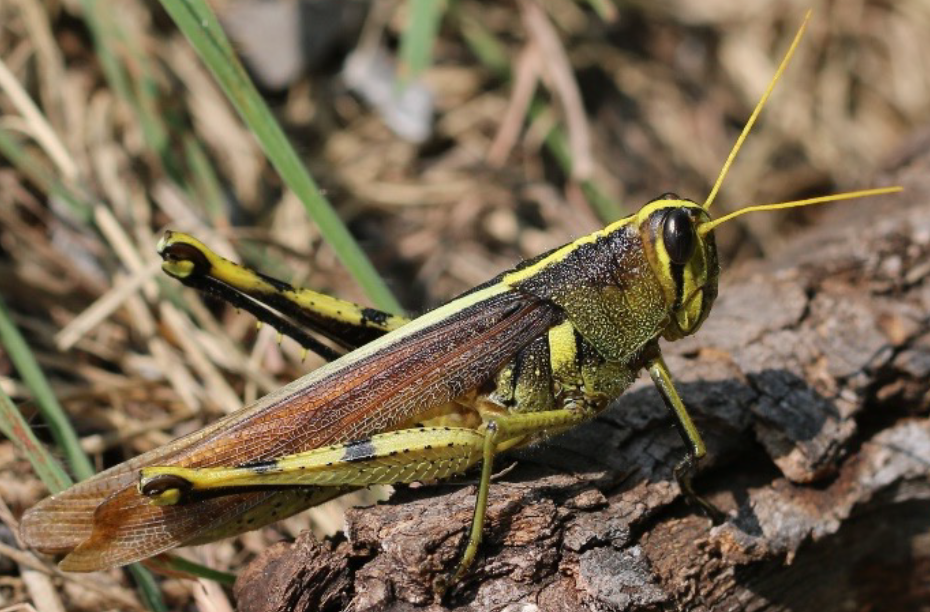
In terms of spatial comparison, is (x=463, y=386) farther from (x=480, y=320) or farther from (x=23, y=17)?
(x=23, y=17)

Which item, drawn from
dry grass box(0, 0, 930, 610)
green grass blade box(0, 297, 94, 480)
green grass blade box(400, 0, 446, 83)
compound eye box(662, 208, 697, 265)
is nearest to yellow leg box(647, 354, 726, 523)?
compound eye box(662, 208, 697, 265)

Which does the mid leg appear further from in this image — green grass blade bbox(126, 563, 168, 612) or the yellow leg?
green grass blade bbox(126, 563, 168, 612)

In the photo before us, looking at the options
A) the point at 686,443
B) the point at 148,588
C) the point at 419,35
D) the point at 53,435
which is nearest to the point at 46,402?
the point at 53,435

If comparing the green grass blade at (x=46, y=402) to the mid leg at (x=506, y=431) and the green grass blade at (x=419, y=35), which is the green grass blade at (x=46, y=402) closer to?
the mid leg at (x=506, y=431)

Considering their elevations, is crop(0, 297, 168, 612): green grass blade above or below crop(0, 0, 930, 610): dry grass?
below

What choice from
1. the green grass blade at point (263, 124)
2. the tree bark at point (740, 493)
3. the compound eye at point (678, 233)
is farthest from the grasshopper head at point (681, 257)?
the green grass blade at point (263, 124)

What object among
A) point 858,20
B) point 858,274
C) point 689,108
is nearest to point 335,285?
point 858,274

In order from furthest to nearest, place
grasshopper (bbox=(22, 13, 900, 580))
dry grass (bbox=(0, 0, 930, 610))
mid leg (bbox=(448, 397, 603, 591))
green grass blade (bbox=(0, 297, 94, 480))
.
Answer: dry grass (bbox=(0, 0, 930, 610)) < green grass blade (bbox=(0, 297, 94, 480)) < grasshopper (bbox=(22, 13, 900, 580)) < mid leg (bbox=(448, 397, 603, 591))
